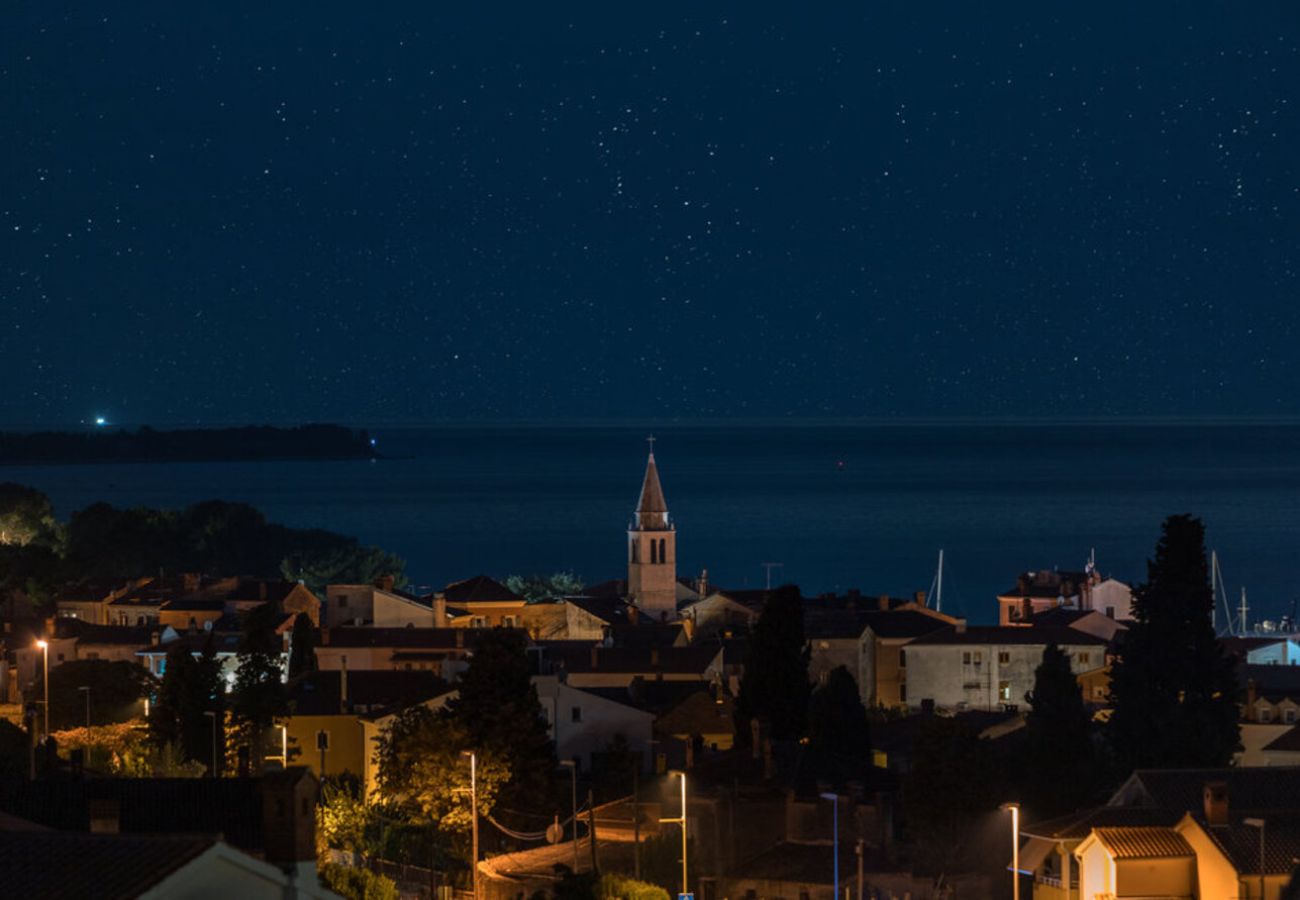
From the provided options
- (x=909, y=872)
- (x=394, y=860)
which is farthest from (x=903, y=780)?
(x=394, y=860)

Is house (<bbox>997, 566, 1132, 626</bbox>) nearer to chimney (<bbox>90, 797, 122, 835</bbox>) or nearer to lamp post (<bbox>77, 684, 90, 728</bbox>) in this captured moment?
lamp post (<bbox>77, 684, 90, 728</bbox>)

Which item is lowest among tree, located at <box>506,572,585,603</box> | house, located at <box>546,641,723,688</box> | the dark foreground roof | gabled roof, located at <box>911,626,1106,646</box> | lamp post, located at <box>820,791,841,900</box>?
lamp post, located at <box>820,791,841,900</box>

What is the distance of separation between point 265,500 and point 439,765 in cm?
15736

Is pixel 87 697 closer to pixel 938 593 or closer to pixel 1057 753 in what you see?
pixel 1057 753

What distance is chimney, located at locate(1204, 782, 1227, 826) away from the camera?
2367 cm

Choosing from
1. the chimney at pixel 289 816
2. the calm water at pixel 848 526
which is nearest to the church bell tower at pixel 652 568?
the calm water at pixel 848 526

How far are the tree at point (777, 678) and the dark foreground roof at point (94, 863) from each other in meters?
26.6

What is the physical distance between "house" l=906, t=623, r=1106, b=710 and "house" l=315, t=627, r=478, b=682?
10023mm

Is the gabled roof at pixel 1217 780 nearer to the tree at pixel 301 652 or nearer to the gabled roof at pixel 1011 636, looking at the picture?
the tree at pixel 301 652

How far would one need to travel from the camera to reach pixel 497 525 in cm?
15275

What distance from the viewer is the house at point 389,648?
49.6 metres

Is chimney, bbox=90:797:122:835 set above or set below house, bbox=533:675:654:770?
above

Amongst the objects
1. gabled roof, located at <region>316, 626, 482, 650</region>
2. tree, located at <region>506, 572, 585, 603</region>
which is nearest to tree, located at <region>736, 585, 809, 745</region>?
gabled roof, located at <region>316, 626, 482, 650</region>

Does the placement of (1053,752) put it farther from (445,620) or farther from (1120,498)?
(1120,498)
